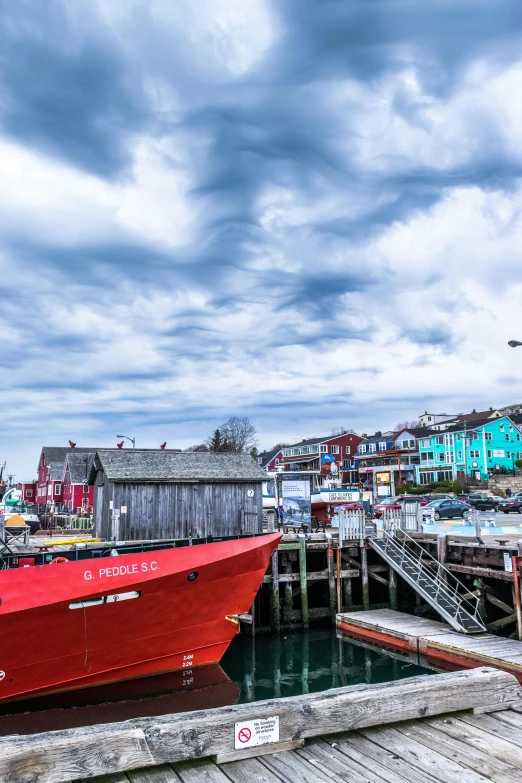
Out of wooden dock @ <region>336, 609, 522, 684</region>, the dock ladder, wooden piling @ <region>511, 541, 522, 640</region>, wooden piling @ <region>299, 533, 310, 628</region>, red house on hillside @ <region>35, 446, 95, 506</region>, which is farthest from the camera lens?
red house on hillside @ <region>35, 446, 95, 506</region>

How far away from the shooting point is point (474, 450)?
2872 inches

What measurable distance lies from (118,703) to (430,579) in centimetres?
1056

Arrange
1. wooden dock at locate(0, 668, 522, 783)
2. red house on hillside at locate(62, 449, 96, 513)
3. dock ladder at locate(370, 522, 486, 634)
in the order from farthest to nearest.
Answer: red house on hillside at locate(62, 449, 96, 513), dock ladder at locate(370, 522, 486, 634), wooden dock at locate(0, 668, 522, 783)

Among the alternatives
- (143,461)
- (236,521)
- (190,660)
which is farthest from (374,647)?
(143,461)

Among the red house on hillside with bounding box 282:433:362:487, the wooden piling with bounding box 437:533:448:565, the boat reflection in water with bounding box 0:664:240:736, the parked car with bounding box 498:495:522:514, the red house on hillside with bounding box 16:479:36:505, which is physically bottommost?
the boat reflection in water with bounding box 0:664:240:736

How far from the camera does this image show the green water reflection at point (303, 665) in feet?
50.1

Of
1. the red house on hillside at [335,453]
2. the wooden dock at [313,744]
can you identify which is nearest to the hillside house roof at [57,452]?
the red house on hillside at [335,453]

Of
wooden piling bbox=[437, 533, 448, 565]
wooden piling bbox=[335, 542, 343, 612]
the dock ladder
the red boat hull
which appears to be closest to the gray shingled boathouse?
wooden piling bbox=[335, 542, 343, 612]

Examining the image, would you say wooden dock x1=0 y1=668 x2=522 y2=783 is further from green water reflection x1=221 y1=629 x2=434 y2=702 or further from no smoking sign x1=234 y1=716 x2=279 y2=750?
green water reflection x1=221 y1=629 x2=434 y2=702

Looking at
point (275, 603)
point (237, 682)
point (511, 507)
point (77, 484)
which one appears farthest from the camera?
point (77, 484)

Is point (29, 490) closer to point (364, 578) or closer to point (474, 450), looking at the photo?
point (474, 450)

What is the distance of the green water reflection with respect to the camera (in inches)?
601

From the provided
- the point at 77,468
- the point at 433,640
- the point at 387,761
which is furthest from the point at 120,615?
the point at 77,468

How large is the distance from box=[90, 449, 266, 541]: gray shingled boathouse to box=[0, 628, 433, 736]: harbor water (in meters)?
6.12
